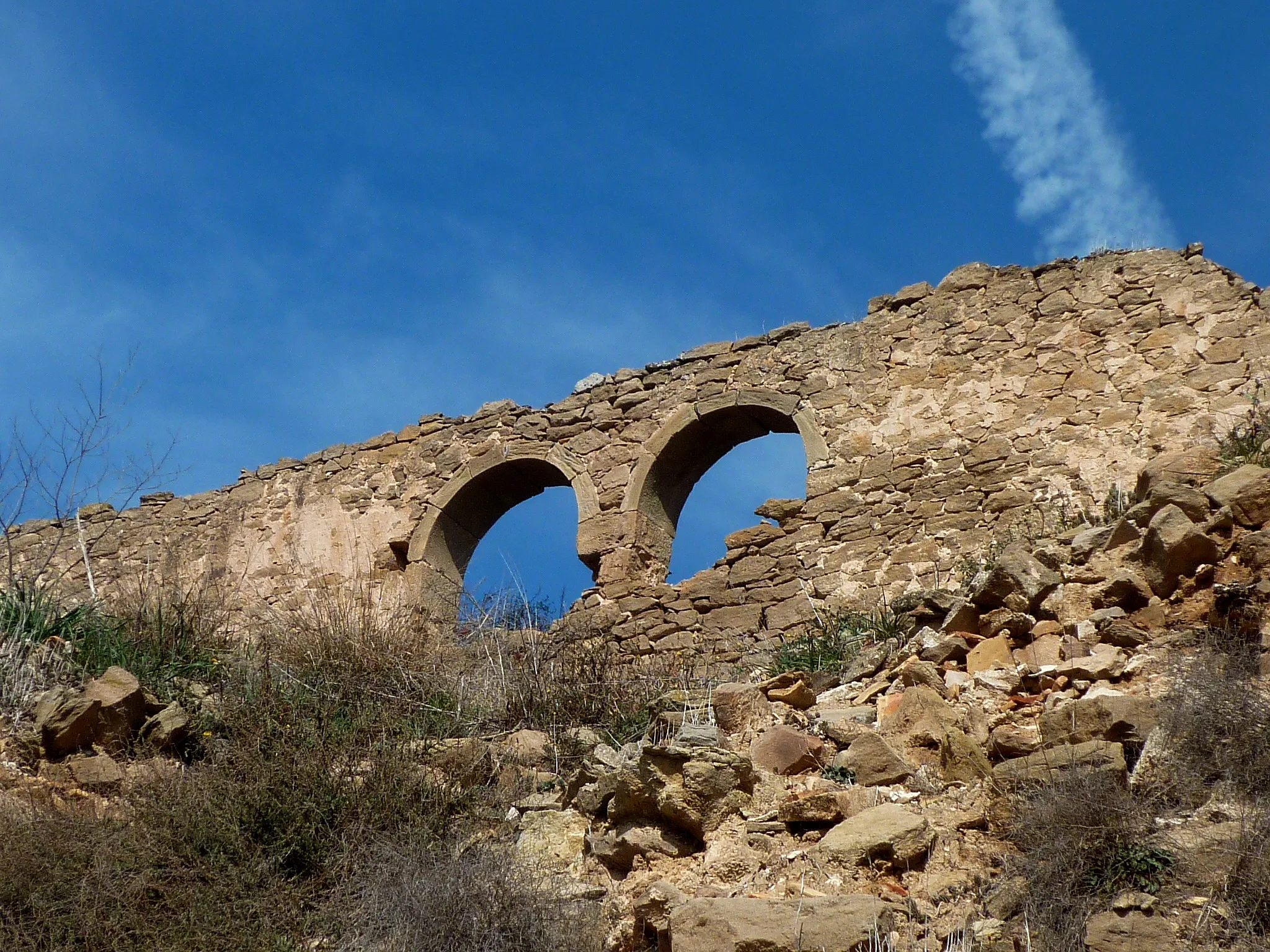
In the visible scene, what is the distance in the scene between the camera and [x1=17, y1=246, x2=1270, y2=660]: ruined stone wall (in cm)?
850

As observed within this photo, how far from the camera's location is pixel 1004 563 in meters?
6.14

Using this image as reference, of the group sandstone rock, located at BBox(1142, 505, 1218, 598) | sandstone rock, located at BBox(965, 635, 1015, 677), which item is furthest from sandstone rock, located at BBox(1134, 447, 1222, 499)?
sandstone rock, located at BBox(965, 635, 1015, 677)

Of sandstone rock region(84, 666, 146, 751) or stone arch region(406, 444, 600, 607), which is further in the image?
stone arch region(406, 444, 600, 607)

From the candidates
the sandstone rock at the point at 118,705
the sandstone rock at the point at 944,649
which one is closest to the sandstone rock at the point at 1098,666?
the sandstone rock at the point at 944,649

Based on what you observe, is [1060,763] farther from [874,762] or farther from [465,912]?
[465,912]

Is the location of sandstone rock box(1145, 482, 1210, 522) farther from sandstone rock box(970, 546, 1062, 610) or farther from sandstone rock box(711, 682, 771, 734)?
sandstone rock box(711, 682, 771, 734)

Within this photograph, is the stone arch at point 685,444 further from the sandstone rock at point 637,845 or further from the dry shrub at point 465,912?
the dry shrub at point 465,912

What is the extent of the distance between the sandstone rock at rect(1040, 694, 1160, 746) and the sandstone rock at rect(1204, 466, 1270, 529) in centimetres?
120

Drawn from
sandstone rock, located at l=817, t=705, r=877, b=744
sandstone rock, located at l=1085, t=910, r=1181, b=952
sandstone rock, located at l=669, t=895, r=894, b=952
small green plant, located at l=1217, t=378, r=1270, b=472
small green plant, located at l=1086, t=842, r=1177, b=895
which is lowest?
sandstone rock, located at l=1085, t=910, r=1181, b=952

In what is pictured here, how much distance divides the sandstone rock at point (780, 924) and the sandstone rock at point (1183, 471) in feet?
9.41

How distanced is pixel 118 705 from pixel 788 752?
10.3 feet

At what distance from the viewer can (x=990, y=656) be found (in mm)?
5766

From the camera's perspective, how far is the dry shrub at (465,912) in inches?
181

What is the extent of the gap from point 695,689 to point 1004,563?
1574mm
